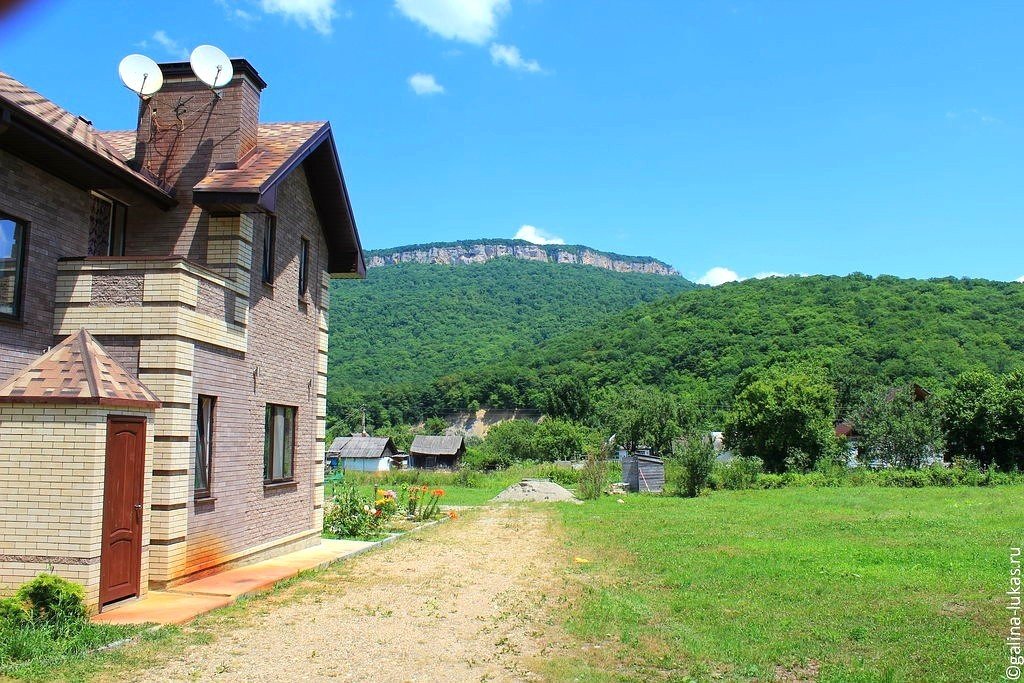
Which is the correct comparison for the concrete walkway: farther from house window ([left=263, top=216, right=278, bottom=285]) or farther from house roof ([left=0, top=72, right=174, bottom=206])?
house roof ([left=0, top=72, right=174, bottom=206])

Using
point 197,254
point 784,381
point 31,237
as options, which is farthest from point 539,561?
point 784,381

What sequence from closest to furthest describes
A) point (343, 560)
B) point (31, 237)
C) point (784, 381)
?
point (31, 237) < point (343, 560) < point (784, 381)

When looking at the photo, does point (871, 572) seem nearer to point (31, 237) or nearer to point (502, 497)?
point (31, 237)

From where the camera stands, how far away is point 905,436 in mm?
40688

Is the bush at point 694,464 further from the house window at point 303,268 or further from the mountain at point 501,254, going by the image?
the mountain at point 501,254

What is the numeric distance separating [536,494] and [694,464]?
6.08 meters

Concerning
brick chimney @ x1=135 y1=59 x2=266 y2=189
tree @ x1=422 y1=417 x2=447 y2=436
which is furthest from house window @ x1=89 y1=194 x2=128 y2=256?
tree @ x1=422 y1=417 x2=447 y2=436

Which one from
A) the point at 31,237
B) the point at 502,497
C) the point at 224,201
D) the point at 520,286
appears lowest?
the point at 502,497

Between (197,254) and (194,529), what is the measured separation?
157 inches

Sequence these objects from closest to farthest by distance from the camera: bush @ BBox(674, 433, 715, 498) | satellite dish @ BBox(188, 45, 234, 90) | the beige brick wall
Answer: the beige brick wall → satellite dish @ BBox(188, 45, 234, 90) → bush @ BBox(674, 433, 715, 498)

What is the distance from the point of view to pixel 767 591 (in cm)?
1014

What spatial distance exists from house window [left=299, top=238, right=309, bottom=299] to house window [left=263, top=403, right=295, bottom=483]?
2203mm

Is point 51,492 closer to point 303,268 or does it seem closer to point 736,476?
point 303,268

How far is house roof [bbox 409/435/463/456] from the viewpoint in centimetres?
7694
